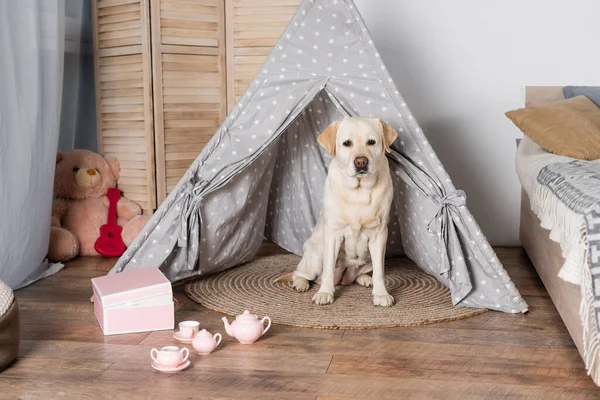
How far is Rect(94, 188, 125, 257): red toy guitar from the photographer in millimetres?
3764

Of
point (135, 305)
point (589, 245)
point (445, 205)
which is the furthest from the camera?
point (445, 205)

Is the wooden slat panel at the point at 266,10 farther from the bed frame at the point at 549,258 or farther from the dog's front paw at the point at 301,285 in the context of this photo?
the dog's front paw at the point at 301,285

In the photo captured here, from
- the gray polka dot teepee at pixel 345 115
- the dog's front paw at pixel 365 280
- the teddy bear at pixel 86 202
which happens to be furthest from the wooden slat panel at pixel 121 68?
the dog's front paw at pixel 365 280

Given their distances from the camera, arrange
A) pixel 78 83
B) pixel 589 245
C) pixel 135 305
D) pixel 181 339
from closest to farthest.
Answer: pixel 589 245, pixel 181 339, pixel 135 305, pixel 78 83

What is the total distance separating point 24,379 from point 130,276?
2.16 ft

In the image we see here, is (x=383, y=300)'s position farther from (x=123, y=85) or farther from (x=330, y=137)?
(x=123, y=85)

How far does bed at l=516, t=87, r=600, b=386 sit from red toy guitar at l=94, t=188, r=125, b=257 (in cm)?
223

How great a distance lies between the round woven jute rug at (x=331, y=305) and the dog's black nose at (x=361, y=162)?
1.93 ft

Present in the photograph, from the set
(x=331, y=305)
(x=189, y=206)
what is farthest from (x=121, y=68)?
(x=331, y=305)

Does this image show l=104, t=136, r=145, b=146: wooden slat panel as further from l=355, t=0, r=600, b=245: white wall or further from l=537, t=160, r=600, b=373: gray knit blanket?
l=537, t=160, r=600, b=373: gray knit blanket

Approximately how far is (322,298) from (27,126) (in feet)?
5.14

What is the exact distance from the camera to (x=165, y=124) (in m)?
3.89

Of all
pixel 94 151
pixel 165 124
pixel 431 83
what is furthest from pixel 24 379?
pixel 431 83

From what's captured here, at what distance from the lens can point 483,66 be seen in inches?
155
